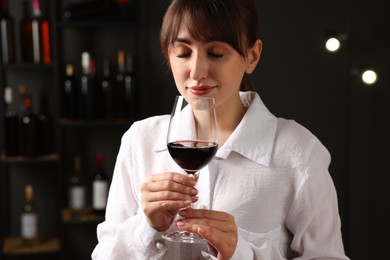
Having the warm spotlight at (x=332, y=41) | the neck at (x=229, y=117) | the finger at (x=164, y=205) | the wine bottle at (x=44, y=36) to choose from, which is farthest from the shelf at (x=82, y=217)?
the finger at (x=164, y=205)

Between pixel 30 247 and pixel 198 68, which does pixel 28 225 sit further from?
pixel 198 68

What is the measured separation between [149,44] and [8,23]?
86 centimetres

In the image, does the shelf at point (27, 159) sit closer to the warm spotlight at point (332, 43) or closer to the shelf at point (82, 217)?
the shelf at point (82, 217)

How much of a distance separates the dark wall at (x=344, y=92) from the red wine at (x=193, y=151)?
66.2 inches

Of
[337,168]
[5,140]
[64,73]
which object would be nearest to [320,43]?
[337,168]

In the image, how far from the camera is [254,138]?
1.45 metres

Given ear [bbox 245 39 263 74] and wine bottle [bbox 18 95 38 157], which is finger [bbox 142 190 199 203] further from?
wine bottle [bbox 18 95 38 157]

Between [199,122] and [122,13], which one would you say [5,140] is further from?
[199,122]

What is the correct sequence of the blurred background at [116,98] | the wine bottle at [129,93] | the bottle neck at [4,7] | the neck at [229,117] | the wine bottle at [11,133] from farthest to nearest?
the wine bottle at [129,93] → the wine bottle at [11,133] → the bottle neck at [4,7] → the blurred background at [116,98] → the neck at [229,117]

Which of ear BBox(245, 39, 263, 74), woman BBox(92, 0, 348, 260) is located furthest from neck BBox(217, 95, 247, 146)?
ear BBox(245, 39, 263, 74)

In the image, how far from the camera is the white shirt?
1.37 m

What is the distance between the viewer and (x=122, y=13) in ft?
12.0

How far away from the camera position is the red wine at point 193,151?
44.7 inches

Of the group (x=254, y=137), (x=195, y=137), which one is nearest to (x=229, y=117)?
(x=254, y=137)
